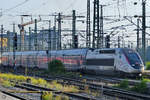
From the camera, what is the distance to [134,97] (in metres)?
16.4

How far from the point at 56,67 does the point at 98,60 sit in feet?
24.7

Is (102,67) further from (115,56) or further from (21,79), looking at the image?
(21,79)

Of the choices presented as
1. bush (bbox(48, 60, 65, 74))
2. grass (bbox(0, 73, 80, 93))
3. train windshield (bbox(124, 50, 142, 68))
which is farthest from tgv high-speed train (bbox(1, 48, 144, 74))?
grass (bbox(0, 73, 80, 93))

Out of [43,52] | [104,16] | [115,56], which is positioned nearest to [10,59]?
[43,52]

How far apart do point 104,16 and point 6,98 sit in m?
30.2

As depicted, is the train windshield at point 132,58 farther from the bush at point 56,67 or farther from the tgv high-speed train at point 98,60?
the bush at point 56,67

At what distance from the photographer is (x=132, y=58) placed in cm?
2911

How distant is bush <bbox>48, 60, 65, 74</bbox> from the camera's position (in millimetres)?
38441

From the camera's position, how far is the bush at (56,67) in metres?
38.4

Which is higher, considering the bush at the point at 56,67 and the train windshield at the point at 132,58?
the train windshield at the point at 132,58

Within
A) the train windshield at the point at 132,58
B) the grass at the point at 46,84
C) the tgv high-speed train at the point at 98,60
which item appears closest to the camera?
the grass at the point at 46,84

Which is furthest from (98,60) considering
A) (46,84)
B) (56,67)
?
(46,84)

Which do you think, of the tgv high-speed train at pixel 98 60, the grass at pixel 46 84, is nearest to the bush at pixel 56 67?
the tgv high-speed train at pixel 98 60

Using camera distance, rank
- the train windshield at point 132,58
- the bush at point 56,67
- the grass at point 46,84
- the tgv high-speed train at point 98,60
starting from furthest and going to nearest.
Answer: the bush at point 56,67 < the tgv high-speed train at point 98,60 < the train windshield at point 132,58 < the grass at point 46,84
